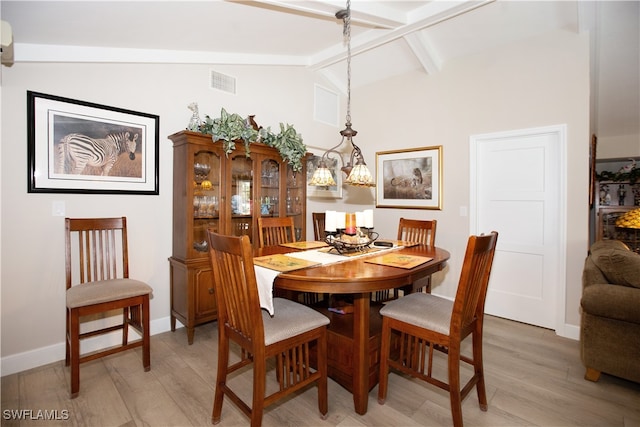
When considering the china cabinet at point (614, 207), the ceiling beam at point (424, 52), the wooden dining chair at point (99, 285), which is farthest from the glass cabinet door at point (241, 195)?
the china cabinet at point (614, 207)

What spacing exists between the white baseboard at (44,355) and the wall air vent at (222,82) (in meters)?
2.50

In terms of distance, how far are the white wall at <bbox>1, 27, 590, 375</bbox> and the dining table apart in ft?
5.48

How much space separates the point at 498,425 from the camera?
171 centimetres

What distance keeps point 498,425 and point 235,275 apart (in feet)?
5.42

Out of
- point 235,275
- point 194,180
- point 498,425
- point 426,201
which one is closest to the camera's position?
point 235,275

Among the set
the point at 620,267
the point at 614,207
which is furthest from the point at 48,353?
the point at 614,207

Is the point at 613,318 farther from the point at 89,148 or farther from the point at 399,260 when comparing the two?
the point at 89,148

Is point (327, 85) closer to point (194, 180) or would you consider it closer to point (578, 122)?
point (194, 180)

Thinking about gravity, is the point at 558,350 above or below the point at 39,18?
below

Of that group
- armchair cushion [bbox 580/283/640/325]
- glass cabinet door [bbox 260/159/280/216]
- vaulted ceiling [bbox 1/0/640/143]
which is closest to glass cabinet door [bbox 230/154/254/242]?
glass cabinet door [bbox 260/159/280/216]

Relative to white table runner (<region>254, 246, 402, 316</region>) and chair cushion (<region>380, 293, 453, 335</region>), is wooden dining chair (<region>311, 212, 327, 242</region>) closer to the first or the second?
white table runner (<region>254, 246, 402, 316</region>)

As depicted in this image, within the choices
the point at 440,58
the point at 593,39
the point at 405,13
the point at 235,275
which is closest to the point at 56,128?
the point at 235,275

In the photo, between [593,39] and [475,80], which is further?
[475,80]

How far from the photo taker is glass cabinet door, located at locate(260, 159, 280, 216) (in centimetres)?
333
